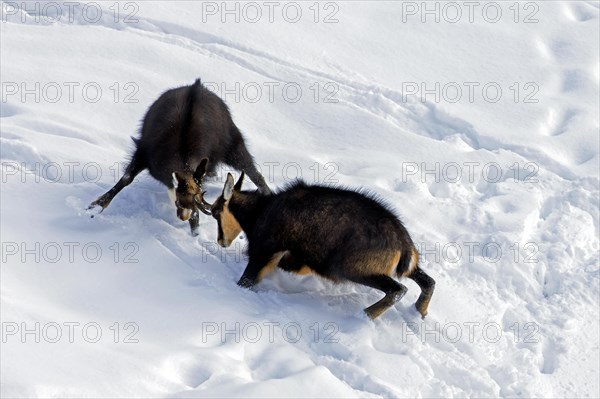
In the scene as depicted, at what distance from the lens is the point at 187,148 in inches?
320

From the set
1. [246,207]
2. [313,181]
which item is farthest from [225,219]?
[313,181]

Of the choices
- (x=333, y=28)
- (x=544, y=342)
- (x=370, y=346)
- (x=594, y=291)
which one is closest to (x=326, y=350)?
(x=370, y=346)

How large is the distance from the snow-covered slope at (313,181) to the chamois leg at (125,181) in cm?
14

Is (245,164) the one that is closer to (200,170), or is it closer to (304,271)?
(200,170)

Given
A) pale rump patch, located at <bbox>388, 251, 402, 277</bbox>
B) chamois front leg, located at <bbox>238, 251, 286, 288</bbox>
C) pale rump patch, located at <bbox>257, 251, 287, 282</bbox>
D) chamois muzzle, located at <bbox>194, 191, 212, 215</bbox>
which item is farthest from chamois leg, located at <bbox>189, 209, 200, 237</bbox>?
pale rump patch, located at <bbox>388, 251, 402, 277</bbox>

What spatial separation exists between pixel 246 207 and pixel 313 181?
1.68 m

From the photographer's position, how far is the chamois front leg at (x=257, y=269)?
23.9ft

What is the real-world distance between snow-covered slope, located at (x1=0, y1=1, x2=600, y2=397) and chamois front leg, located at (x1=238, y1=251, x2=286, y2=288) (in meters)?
0.11

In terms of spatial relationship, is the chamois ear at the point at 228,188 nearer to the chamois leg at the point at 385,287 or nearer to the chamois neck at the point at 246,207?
the chamois neck at the point at 246,207

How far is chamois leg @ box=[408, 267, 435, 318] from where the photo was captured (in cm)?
705

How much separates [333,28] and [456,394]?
772cm

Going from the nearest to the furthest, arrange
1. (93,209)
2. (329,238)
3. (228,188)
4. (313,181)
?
(329,238) < (228,188) < (93,209) < (313,181)

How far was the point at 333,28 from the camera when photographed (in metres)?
12.7

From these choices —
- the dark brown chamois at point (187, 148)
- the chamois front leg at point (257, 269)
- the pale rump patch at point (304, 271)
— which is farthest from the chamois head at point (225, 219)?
the pale rump patch at point (304, 271)
